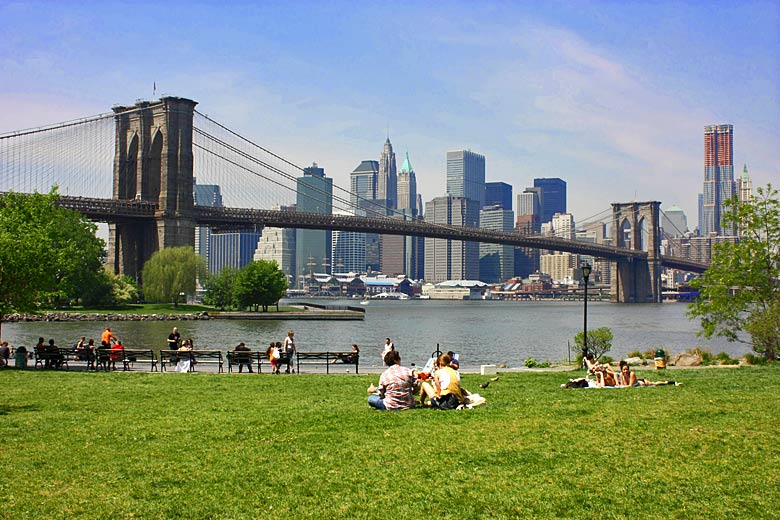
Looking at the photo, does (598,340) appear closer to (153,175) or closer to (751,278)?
(751,278)

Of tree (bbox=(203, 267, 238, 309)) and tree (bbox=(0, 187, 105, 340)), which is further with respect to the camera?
tree (bbox=(203, 267, 238, 309))

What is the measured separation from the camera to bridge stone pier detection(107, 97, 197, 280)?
71.5 metres

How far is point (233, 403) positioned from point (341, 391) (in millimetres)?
2374

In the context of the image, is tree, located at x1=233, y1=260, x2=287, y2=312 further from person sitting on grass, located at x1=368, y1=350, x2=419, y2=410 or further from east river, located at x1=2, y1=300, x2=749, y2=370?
person sitting on grass, located at x1=368, y1=350, x2=419, y2=410

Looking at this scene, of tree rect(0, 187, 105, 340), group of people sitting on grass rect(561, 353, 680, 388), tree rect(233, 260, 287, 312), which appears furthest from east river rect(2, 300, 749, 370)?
group of people sitting on grass rect(561, 353, 680, 388)

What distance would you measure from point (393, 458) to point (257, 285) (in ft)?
197

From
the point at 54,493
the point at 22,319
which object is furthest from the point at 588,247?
the point at 54,493

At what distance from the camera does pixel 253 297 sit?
66750 mm

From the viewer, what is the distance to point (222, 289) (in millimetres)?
70000

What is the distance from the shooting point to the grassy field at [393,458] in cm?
647

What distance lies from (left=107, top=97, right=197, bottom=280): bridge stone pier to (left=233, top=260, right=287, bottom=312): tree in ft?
23.5

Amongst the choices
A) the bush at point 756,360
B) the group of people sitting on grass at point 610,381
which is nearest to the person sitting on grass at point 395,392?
the group of people sitting on grass at point 610,381

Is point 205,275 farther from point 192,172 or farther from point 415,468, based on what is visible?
point 415,468

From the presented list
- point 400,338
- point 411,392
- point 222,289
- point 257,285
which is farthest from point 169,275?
point 411,392
